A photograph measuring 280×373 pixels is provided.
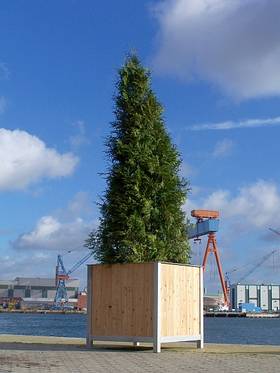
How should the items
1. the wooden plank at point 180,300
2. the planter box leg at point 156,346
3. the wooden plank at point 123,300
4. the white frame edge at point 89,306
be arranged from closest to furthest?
1. the planter box leg at point 156,346
2. the wooden plank at point 123,300
3. the wooden plank at point 180,300
4. the white frame edge at point 89,306

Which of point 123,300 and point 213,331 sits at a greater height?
point 123,300

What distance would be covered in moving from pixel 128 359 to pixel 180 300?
3642mm

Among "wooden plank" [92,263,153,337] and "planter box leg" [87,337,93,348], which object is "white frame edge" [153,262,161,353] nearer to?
"wooden plank" [92,263,153,337]

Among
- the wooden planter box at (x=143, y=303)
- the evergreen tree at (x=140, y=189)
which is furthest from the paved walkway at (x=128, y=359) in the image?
the evergreen tree at (x=140, y=189)

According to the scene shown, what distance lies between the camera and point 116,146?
68.7 ft

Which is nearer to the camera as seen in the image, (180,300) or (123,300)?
(123,300)

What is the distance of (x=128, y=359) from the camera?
55.9ft

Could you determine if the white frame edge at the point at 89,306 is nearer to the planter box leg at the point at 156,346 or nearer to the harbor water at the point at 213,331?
the planter box leg at the point at 156,346

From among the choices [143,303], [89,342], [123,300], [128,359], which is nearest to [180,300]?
[143,303]

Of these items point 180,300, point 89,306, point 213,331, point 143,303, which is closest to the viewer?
point 143,303

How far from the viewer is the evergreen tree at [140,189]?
20.1 m

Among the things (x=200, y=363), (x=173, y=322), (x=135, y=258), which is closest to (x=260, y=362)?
(x=200, y=363)

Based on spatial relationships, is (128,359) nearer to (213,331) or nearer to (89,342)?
(89,342)

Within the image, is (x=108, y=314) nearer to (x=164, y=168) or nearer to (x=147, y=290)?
(x=147, y=290)
